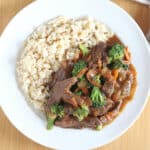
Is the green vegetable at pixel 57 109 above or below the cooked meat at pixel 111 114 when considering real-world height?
above

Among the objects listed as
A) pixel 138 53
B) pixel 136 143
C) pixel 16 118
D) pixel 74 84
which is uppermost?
pixel 138 53

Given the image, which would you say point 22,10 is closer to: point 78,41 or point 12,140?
point 78,41

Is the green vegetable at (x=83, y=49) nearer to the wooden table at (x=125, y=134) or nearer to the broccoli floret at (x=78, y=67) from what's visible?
the broccoli floret at (x=78, y=67)

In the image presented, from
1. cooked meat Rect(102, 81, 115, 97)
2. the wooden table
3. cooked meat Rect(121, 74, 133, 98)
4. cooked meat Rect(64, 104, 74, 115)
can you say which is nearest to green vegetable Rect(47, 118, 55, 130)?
cooked meat Rect(64, 104, 74, 115)

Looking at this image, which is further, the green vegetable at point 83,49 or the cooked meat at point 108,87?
the green vegetable at point 83,49

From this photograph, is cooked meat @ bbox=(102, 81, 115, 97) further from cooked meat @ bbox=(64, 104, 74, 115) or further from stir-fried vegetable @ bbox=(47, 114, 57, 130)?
stir-fried vegetable @ bbox=(47, 114, 57, 130)

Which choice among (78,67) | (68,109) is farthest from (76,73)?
(68,109)

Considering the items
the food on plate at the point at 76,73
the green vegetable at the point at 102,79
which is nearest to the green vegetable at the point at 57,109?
the food on plate at the point at 76,73

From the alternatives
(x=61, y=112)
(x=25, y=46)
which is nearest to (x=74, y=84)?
(x=61, y=112)
